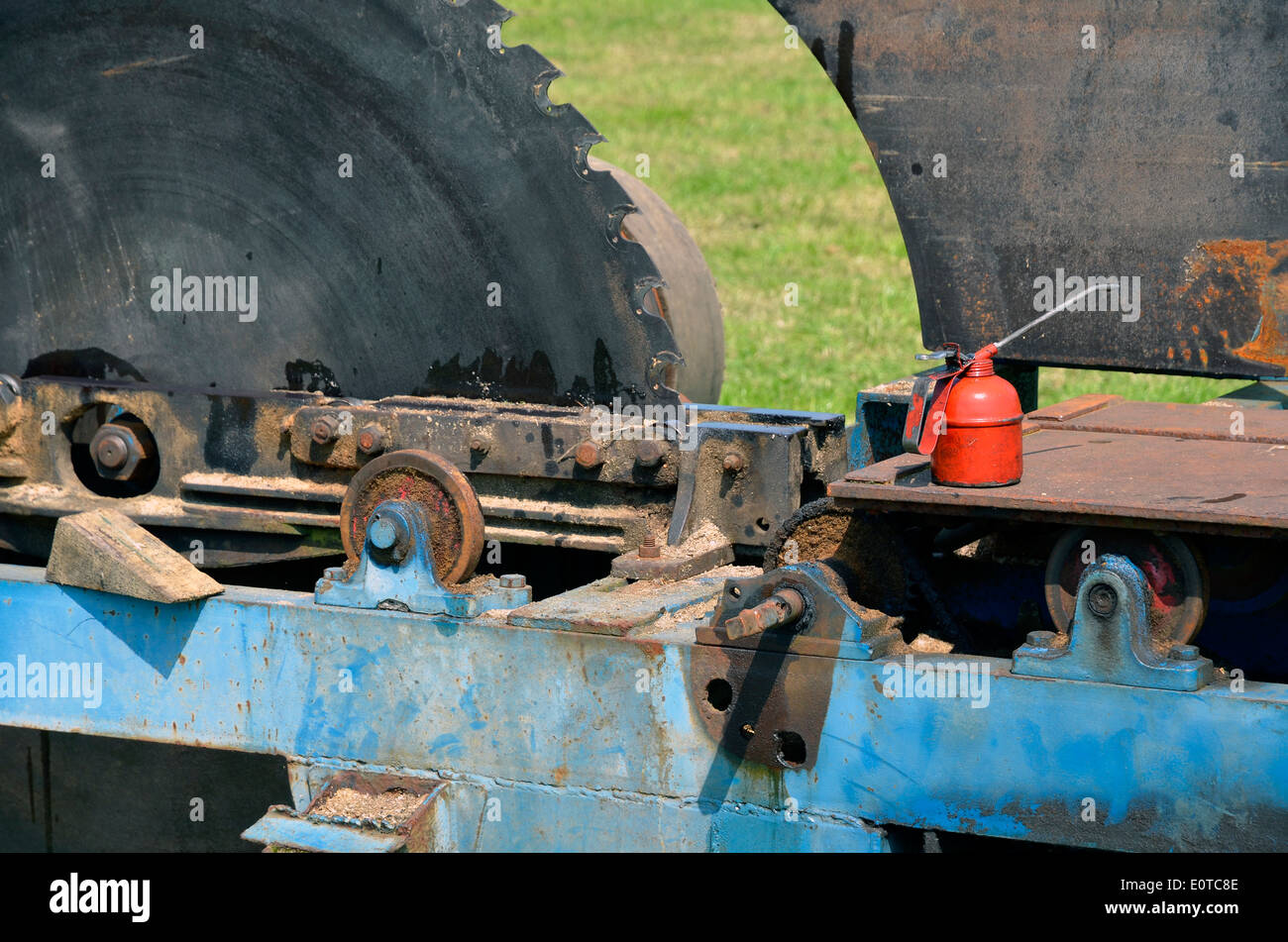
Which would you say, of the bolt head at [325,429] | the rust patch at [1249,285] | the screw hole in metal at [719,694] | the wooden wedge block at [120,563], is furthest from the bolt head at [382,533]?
the rust patch at [1249,285]

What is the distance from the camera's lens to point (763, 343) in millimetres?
7660

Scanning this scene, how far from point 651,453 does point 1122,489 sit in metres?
0.94

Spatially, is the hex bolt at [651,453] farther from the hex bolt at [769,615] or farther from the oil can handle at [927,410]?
the oil can handle at [927,410]

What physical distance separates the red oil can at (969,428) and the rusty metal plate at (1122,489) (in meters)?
0.03

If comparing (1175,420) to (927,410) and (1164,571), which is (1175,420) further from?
(927,410)

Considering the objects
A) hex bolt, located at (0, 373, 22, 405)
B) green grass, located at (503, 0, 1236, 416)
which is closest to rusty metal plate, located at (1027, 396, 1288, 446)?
green grass, located at (503, 0, 1236, 416)

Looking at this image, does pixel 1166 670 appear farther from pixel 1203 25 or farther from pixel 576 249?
pixel 576 249

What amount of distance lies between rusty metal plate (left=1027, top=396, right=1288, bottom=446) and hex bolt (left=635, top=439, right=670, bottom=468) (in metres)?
0.64

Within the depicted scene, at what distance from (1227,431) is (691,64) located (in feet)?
41.0

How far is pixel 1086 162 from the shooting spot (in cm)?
302

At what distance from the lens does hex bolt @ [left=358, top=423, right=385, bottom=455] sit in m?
3.29

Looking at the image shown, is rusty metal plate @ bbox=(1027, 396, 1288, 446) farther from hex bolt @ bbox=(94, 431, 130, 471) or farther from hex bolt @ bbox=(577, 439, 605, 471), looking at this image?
hex bolt @ bbox=(94, 431, 130, 471)

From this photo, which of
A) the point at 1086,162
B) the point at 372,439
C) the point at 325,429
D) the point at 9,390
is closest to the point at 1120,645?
the point at 1086,162
